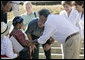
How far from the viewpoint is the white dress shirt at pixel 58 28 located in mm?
5426

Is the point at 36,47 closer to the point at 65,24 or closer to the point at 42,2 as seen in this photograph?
the point at 65,24

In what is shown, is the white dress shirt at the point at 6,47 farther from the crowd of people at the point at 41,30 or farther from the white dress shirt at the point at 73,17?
the white dress shirt at the point at 73,17

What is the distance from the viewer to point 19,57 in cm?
572

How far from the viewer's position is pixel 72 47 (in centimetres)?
580

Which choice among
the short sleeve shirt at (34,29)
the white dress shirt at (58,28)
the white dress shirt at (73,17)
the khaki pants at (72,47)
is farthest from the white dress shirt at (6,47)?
the white dress shirt at (73,17)

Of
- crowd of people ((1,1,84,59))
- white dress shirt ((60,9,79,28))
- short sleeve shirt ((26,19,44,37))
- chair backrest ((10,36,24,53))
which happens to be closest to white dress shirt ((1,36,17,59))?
crowd of people ((1,1,84,59))

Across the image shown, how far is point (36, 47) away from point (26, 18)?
776mm

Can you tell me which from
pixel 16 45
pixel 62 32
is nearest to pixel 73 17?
pixel 62 32

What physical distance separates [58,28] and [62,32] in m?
0.13

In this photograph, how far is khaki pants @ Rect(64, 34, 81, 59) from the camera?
5.75 metres

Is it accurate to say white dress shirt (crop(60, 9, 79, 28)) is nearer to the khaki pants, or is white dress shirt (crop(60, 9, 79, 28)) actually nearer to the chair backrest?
the khaki pants

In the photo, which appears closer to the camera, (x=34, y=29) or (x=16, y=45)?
(x=16, y=45)

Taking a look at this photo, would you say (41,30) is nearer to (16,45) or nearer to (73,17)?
(73,17)

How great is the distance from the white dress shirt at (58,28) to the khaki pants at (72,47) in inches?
4.2
